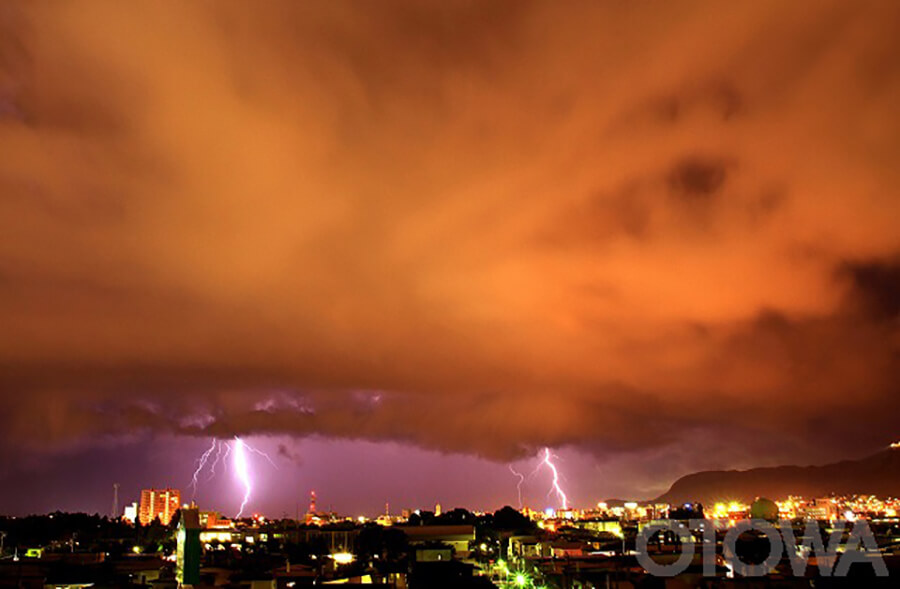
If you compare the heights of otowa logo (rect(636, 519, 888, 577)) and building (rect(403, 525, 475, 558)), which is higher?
otowa logo (rect(636, 519, 888, 577))

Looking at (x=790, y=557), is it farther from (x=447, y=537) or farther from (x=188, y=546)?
(x=447, y=537)

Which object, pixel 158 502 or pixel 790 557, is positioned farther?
pixel 158 502

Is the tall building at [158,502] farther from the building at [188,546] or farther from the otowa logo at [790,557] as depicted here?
the building at [188,546]

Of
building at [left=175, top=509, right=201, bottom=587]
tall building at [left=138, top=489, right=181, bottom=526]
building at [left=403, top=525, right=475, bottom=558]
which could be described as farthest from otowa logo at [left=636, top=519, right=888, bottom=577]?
tall building at [left=138, top=489, right=181, bottom=526]

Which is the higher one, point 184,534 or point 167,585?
point 184,534

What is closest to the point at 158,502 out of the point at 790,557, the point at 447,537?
the point at 447,537

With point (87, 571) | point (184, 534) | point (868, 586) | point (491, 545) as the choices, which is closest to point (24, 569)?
point (87, 571)

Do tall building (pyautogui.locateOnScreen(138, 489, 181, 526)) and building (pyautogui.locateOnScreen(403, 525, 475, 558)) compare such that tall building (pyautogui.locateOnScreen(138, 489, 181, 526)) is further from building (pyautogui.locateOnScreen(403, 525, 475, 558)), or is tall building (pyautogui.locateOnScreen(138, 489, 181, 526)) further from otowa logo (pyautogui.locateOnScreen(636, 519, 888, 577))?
otowa logo (pyautogui.locateOnScreen(636, 519, 888, 577))

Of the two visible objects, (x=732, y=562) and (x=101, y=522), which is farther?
(x=101, y=522)

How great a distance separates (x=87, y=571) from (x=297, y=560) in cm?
1085

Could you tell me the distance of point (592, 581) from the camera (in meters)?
22.6

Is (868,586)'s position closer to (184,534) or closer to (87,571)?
(184,534)

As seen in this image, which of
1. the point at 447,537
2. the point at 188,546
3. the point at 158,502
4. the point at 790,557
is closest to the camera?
the point at 188,546

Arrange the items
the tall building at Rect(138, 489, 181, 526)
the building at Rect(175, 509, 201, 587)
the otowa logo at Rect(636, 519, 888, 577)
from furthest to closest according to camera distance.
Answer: the tall building at Rect(138, 489, 181, 526), the otowa logo at Rect(636, 519, 888, 577), the building at Rect(175, 509, 201, 587)
